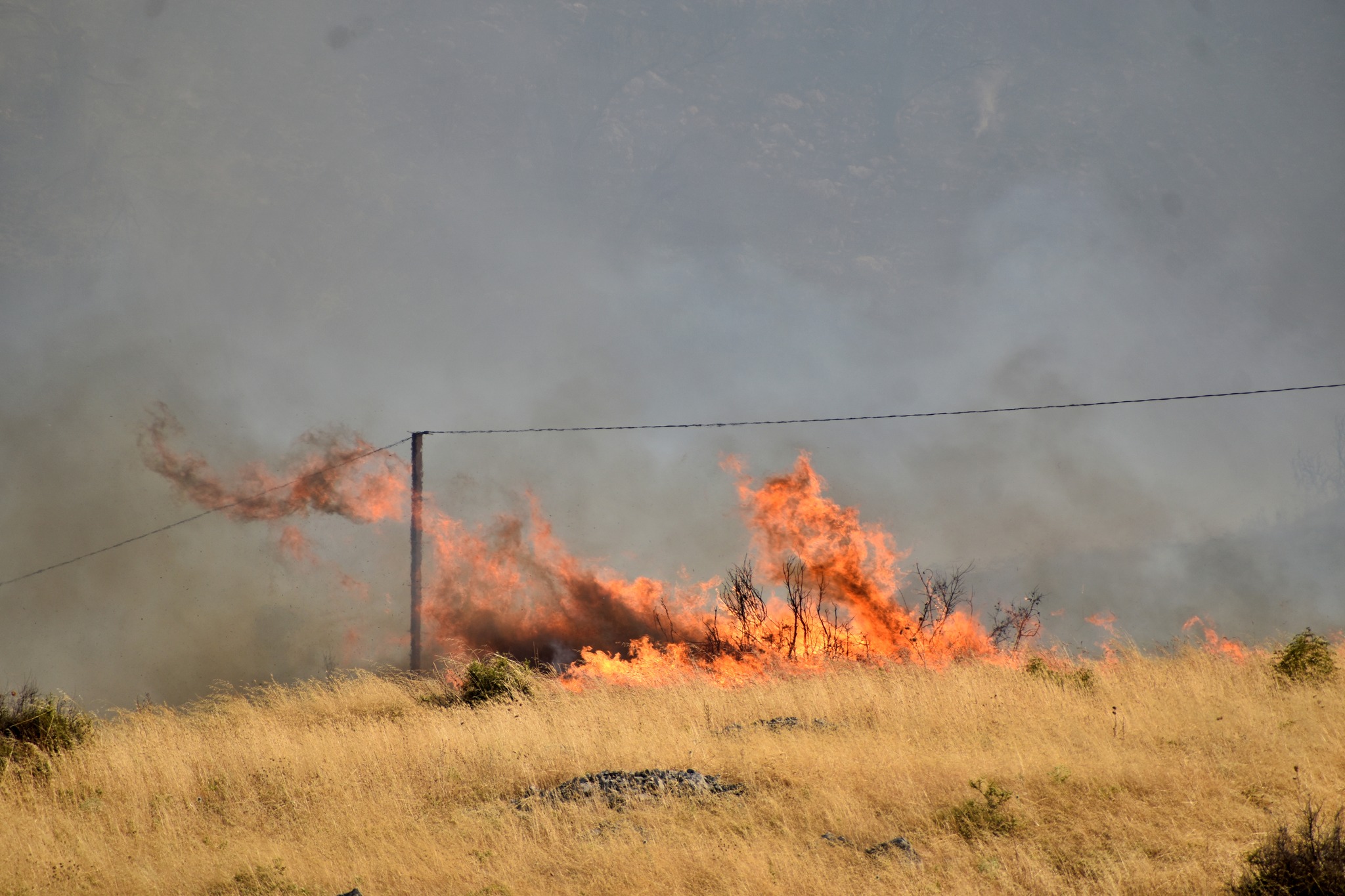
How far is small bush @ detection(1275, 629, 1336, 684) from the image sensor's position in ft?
41.6

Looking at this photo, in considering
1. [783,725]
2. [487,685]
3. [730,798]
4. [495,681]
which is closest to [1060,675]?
[783,725]

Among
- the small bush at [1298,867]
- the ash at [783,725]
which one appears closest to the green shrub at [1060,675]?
the ash at [783,725]

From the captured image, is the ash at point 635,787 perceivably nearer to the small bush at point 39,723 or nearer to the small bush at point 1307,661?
the small bush at point 39,723

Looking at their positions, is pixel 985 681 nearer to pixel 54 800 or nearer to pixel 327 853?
pixel 327 853

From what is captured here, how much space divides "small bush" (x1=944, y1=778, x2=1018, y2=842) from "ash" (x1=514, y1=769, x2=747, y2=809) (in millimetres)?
2271

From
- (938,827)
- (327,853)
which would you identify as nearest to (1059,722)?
(938,827)

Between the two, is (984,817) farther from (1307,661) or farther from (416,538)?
(416,538)

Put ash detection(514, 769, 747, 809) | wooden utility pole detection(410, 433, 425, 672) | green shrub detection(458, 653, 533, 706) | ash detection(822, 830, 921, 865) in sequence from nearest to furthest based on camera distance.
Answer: ash detection(822, 830, 921, 865), ash detection(514, 769, 747, 809), green shrub detection(458, 653, 533, 706), wooden utility pole detection(410, 433, 425, 672)

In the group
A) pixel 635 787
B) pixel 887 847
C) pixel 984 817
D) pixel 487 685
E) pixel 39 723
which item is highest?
pixel 984 817

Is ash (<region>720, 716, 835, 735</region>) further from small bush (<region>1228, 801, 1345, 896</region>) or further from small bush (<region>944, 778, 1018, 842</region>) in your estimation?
small bush (<region>1228, 801, 1345, 896</region>)

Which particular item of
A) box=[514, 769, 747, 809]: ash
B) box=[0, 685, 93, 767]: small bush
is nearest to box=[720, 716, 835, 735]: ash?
box=[514, 769, 747, 809]: ash

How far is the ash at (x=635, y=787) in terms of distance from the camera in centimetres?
909

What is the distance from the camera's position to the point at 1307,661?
12984 millimetres

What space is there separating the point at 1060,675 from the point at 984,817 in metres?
7.30
